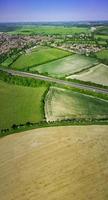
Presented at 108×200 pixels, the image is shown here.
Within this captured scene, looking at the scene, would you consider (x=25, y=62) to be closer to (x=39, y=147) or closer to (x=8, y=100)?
(x=8, y=100)

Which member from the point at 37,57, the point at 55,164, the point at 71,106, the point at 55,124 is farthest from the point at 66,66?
the point at 55,164

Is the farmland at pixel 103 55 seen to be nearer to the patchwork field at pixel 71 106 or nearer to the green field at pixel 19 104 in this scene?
the green field at pixel 19 104

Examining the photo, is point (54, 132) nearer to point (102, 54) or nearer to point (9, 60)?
point (9, 60)

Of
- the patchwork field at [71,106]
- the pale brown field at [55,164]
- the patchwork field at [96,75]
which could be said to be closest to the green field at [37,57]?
the patchwork field at [96,75]

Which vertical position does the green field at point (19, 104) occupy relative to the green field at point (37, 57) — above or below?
→ below

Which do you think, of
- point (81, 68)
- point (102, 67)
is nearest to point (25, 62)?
point (81, 68)
